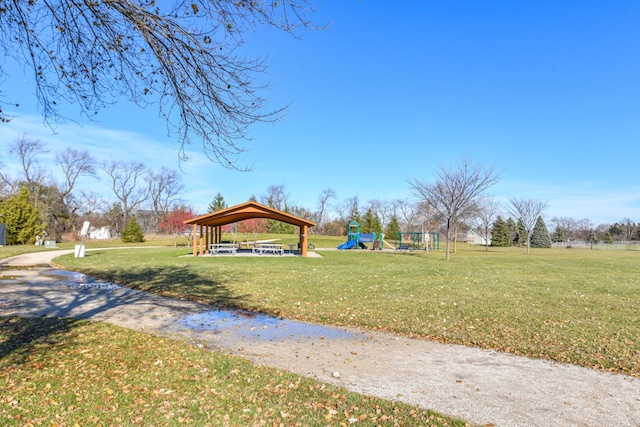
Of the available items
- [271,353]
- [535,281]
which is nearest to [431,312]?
[271,353]

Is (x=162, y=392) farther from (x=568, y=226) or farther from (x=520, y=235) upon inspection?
(x=568, y=226)

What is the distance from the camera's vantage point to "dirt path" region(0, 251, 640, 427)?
11.9 feet

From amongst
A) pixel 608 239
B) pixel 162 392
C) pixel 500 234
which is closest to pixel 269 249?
pixel 162 392

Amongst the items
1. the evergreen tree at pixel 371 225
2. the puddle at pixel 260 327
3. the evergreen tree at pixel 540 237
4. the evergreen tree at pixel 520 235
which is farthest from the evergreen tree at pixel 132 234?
the evergreen tree at pixel 520 235

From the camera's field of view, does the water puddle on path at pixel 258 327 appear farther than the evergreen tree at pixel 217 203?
No

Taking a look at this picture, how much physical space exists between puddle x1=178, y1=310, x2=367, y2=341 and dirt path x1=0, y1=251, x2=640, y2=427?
0.06ft

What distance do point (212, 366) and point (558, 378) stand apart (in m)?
4.07

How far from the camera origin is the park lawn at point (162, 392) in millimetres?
3340

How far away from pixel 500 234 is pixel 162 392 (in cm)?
6917

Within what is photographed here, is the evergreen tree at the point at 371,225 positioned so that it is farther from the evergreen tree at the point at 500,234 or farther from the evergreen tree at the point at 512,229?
the evergreen tree at the point at 512,229

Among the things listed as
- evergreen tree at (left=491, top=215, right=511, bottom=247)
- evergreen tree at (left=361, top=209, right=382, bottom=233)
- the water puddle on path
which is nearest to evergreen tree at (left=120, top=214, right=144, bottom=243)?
evergreen tree at (left=361, top=209, right=382, bottom=233)

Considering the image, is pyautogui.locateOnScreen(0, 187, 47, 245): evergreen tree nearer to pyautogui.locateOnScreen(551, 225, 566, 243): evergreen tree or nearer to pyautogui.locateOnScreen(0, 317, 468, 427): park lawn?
pyautogui.locateOnScreen(0, 317, 468, 427): park lawn

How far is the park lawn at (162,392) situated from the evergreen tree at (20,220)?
36982 millimetres

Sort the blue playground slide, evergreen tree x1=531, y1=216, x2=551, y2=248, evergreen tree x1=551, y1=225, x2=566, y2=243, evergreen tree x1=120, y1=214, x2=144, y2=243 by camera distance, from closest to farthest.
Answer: the blue playground slide < evergreen tree x1=120, y1=214, x2=144, y2=243 < evergreen tree x1=531, y1=216, x2=551, y2=248 < evergreen tree x1=551, y1=225, x2=566, y2=243
